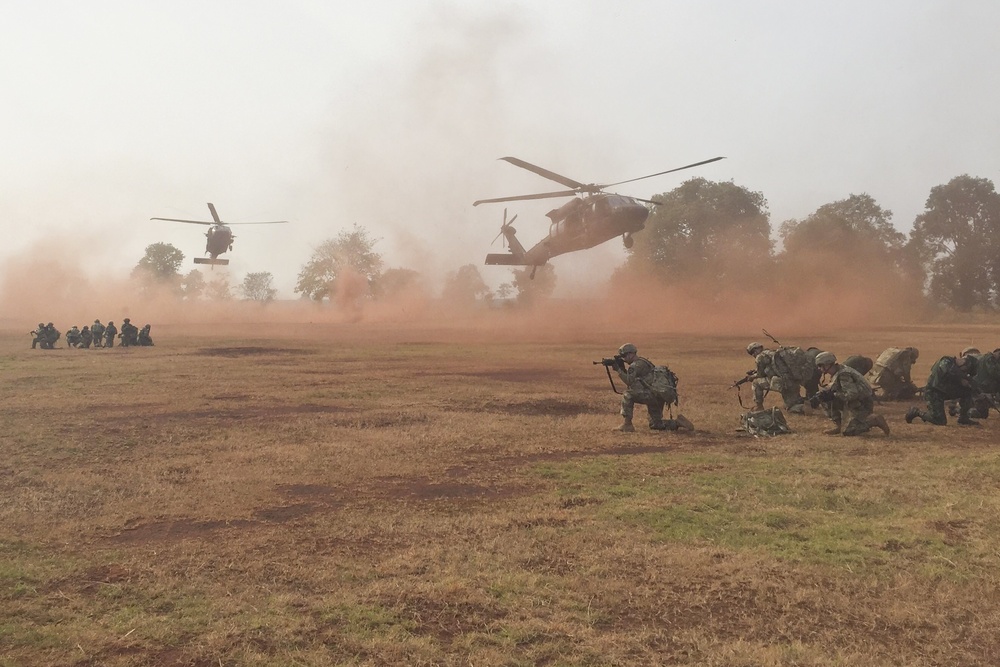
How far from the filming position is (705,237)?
205 feet

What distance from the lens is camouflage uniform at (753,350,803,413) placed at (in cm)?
1388

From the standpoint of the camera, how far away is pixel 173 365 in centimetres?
2434

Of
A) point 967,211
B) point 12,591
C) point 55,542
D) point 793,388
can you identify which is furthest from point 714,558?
point 967,211

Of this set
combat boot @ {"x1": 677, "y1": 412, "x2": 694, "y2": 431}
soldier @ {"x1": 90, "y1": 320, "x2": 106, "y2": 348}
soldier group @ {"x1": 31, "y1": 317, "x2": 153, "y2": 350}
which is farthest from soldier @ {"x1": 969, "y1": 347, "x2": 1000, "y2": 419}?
soldier @ {"x1": 90, "y1": 320, "x2": 106, "y2": 348}

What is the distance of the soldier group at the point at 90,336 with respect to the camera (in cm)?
3244

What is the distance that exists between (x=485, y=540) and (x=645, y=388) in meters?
6.29

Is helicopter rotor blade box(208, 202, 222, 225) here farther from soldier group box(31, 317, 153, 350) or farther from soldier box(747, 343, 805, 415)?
soldier box(747, 343, 805, 415)

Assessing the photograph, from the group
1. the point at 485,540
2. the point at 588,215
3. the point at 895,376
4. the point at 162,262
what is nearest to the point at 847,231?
the point at 588,215

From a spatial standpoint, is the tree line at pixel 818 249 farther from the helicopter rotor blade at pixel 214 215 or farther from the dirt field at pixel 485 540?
the dirt field at pixel 485 540

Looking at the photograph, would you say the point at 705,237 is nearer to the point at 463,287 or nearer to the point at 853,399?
the point at 463,287

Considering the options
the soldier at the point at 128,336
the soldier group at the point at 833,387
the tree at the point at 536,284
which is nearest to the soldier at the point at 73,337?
the soldier at the point at 128,336

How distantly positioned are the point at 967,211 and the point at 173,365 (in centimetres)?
7175

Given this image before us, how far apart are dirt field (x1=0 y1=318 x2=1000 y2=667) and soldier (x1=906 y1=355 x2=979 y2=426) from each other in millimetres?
296

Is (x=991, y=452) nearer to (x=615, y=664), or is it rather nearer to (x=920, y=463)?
(x=920, y=463)
